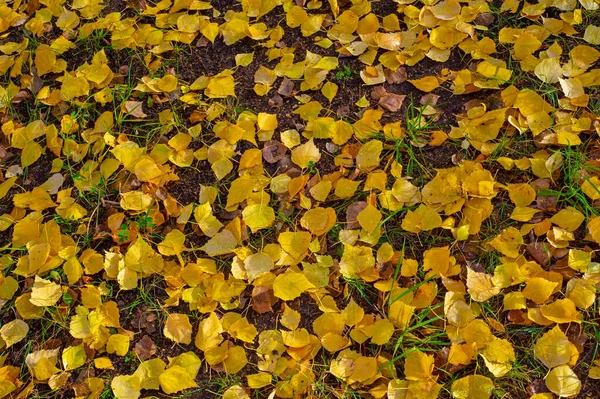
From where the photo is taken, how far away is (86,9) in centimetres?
297

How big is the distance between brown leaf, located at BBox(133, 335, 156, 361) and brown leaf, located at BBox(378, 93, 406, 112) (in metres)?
1.23

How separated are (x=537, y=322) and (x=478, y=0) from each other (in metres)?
1.42

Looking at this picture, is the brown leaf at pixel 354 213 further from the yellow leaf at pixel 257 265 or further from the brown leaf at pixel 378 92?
the brown leaf at pixel 378 92

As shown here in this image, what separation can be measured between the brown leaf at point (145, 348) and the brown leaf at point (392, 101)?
1.23 meters

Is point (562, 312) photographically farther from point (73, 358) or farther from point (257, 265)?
point (73, 358)

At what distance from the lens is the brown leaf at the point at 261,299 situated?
6.94ft

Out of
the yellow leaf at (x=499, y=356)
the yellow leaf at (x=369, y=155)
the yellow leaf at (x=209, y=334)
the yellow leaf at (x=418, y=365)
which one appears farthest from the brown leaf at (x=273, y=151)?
the yellow leaf at (x=499, y=356)

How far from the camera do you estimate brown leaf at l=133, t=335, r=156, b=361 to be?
209 centimetres

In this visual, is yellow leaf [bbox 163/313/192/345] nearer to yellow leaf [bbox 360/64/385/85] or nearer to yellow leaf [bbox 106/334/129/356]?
yellow leaf [bbox 106/334/129/356]

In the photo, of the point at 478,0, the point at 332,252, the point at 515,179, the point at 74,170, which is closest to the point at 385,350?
the point at 332,252

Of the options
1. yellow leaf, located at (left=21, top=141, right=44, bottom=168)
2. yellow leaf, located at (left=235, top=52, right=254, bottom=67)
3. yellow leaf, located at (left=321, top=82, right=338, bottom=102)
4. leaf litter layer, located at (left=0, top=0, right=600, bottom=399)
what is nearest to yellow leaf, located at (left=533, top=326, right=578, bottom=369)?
leaf litter layer, located at (left=0, top=0, right=600, bottom=399)

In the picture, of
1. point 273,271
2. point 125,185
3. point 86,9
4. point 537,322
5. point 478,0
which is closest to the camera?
point 537,322

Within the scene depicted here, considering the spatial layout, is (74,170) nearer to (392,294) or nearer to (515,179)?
(392,294)

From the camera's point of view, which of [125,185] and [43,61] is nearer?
[125,185]
